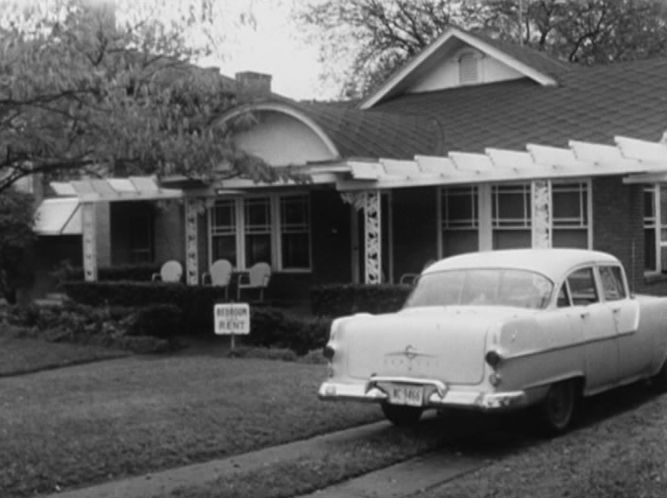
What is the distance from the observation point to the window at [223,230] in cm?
2372

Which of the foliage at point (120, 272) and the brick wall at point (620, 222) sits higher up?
the brick wall at point (620, 222)

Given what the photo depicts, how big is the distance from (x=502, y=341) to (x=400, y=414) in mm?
1766

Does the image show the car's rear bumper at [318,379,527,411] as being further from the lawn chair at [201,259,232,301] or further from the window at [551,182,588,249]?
the lawn chair at [201,259,232,301]

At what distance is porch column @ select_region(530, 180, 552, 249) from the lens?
1620cm

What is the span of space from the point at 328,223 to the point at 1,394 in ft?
34.3

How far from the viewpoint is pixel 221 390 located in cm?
1214

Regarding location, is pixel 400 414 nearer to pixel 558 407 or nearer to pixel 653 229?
pixel 558 407

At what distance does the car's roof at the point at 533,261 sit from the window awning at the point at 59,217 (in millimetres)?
18928

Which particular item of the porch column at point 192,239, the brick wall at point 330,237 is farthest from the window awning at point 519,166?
the porch column at point 192,239

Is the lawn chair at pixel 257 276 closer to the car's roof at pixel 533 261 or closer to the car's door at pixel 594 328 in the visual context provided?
the car's roof at pixel 533 261

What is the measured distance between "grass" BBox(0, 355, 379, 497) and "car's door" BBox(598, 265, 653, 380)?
8.75 feet

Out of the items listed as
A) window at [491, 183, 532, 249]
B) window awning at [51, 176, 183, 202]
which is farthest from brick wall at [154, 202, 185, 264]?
window at [491, 183, 532, 249]

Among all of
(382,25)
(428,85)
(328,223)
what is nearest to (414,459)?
(328,223)

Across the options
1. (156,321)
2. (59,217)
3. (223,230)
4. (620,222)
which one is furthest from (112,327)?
(59,217)
